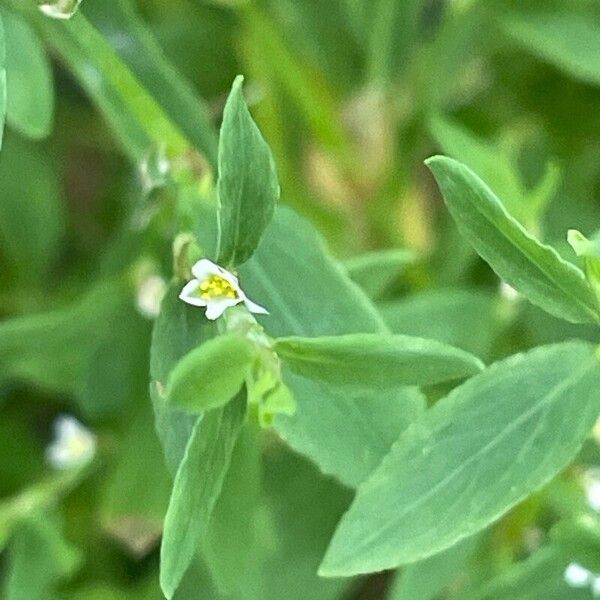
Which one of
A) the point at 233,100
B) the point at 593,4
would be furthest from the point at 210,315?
the point at 593,4

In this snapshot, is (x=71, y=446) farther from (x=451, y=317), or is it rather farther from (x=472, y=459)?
(x=472, y=459)

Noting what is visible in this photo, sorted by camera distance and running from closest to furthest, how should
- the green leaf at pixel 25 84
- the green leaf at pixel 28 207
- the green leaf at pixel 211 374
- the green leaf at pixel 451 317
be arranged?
1. the green leaf at pixel 211 374
2. the green leaf at pixel 25 84
3. the green leaf at pixel 451 317
4. the green leaf at pixel 28 207

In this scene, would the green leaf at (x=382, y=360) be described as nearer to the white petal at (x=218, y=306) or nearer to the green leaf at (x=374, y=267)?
the white petal at (x=218, y=306)

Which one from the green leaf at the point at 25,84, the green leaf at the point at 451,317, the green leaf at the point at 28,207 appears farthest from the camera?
the green leaf at the point at 28,207

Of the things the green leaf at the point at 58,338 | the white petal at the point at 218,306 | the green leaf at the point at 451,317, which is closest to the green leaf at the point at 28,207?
the green leaf at the point at 58,338

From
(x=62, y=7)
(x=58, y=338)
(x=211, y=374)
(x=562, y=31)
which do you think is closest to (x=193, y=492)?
(x=211, y=374)

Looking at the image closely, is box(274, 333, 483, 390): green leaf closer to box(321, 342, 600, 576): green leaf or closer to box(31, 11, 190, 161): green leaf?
box(321, 342, 600, 576): green leaf

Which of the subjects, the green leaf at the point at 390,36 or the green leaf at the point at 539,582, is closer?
the green leaf at the point at 539,582
